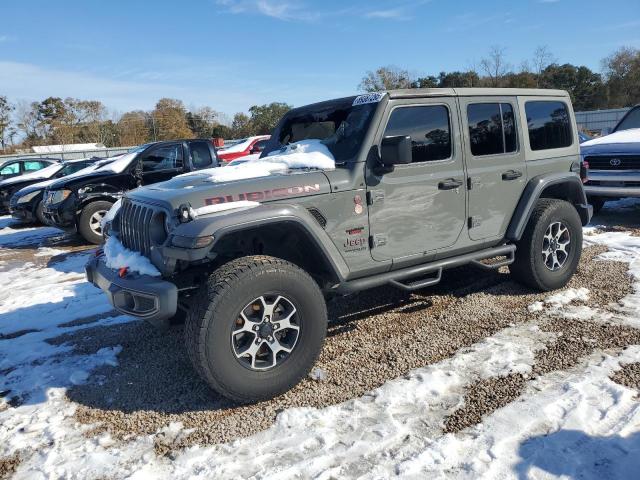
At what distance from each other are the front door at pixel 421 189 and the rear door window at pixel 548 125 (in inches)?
42.1

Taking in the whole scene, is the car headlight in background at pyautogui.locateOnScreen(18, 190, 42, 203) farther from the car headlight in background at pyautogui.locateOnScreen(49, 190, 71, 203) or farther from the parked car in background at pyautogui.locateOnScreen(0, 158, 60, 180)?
the parked car in background at pyautogui.locateOnScreen(0, 158, 60, 180)

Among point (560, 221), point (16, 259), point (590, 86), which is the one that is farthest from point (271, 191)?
point (590, 86)

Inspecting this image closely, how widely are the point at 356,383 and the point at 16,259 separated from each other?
731 cm

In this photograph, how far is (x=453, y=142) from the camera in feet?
13.9

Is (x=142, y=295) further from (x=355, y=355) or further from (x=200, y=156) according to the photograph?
(x=200, y=156)

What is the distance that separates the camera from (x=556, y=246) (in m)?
5.00

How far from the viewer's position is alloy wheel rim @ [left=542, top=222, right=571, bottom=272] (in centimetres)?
494

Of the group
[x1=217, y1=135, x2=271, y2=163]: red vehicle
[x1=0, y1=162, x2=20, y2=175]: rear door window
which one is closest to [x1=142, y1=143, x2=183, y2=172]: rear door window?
[x1=217, y1=135, x2=271, y2=163]: red vehicle

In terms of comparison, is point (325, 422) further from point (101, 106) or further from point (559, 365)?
point (101, 106)

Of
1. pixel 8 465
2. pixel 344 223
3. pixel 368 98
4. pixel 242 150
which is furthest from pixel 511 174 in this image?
pixel 242 150

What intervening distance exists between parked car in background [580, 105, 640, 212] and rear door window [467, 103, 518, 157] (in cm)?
408

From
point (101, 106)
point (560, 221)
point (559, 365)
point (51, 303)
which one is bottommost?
point (559, 365)

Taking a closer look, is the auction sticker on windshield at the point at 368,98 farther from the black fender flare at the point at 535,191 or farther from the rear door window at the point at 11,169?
Answer: the rear door window at the point at 11,169

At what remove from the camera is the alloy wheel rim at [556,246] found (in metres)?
4.94
